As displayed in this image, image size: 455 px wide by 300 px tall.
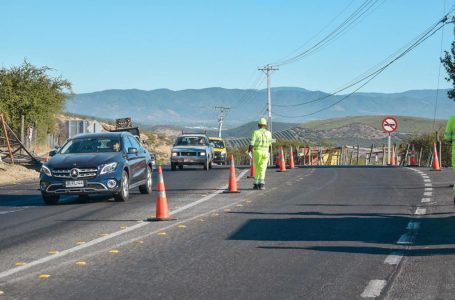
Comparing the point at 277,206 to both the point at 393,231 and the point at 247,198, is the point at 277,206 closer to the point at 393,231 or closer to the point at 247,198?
the point at 247,198

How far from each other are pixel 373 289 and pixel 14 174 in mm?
24272

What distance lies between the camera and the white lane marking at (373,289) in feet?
24.6

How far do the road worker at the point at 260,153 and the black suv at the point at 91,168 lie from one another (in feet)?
10.6

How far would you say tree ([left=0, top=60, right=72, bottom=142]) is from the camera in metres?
49.4

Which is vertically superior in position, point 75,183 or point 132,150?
point 132,150

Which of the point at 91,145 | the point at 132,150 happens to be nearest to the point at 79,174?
the point at 91,145

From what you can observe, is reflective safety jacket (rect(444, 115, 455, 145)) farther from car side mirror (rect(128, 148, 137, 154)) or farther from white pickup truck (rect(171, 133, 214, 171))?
white pickup truck (rect(171, 133, 214, 171))

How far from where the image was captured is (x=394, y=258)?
9484 mm

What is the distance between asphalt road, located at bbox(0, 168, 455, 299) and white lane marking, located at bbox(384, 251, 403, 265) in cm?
1

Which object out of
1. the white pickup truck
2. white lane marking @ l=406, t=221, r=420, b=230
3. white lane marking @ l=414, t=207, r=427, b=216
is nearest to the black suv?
white lane marking @ l=414, t=207, r=427, b=216

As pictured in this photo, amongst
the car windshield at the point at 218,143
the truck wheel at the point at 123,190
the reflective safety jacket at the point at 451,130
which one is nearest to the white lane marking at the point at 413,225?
the reflective safety jacket at the point at 451,130

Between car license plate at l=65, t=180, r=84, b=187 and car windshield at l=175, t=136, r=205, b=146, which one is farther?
car windshield at l=175, t=136, r=205, b=146

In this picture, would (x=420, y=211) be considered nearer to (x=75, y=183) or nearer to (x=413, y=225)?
(x=413, y=225)

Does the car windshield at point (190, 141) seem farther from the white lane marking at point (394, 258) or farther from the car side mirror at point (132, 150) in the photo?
the white lane marking at point (394, 258)
